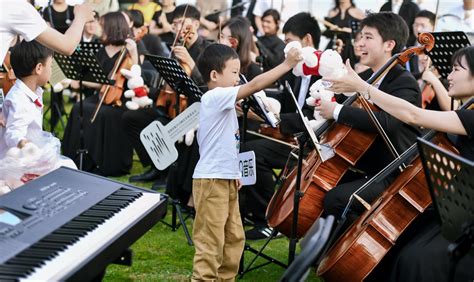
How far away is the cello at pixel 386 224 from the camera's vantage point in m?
3.35

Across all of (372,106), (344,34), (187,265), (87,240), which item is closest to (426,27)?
(344,34)

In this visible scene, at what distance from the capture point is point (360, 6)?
9.51 metres

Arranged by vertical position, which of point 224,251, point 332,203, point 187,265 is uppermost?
point 332,203

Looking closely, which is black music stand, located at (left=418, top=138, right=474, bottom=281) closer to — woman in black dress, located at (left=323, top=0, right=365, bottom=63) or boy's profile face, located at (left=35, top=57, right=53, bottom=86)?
boy's profile face, located at (left=35, top=57, right=53, bottom=86)

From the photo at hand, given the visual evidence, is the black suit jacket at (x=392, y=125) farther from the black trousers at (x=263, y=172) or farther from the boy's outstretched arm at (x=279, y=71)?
the black trousers at (x=263, y=172)

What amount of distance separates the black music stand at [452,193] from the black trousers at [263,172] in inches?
101

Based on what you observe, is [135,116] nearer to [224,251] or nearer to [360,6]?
[224,251]

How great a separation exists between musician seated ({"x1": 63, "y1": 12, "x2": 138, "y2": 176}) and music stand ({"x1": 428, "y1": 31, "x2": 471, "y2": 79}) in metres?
3.25

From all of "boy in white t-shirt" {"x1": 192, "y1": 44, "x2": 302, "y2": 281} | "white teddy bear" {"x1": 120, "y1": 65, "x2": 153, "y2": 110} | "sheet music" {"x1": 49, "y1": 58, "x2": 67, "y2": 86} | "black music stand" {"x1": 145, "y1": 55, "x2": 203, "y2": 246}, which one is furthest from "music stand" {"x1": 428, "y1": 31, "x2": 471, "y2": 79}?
"sheet music" {"x1": 49, "y1": 58, "x2": 67, "y2": 86}

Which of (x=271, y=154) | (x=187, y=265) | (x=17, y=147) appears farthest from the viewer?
(x=271, y=154)

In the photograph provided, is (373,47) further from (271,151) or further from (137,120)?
(137,120)

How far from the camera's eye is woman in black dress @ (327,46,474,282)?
3.16 m

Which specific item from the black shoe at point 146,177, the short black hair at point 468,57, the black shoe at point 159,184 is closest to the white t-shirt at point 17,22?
the short black hair at point 468,57

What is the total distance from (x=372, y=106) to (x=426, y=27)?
332 centimetres
